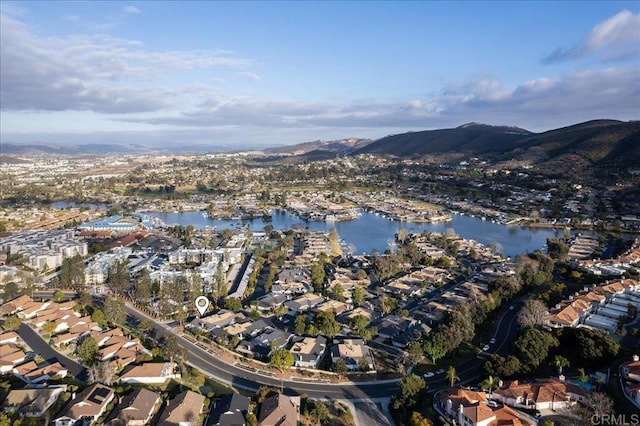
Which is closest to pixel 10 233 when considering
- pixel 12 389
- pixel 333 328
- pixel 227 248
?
pixel 227 248

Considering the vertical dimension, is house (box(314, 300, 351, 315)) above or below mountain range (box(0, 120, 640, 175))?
below

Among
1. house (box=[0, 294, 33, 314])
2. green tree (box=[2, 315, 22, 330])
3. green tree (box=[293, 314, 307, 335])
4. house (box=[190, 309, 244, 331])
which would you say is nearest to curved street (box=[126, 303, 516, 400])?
house (box=[190, 309, 244, 331])

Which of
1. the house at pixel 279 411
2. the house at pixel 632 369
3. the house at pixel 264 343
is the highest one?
the house at pixel 632 369

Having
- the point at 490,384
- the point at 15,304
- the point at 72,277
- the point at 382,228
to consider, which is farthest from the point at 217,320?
the point at 382,228

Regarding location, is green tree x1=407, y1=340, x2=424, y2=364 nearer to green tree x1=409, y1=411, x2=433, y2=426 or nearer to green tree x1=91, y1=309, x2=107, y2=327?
green tree x1=409, y1=411, x2=433, y2=426

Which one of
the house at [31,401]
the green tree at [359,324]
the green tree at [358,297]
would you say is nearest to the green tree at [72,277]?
the house at [31,401]

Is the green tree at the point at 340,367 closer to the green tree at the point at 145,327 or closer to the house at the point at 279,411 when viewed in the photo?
the house at the point at 279,411

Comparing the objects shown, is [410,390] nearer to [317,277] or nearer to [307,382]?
[307,382]
